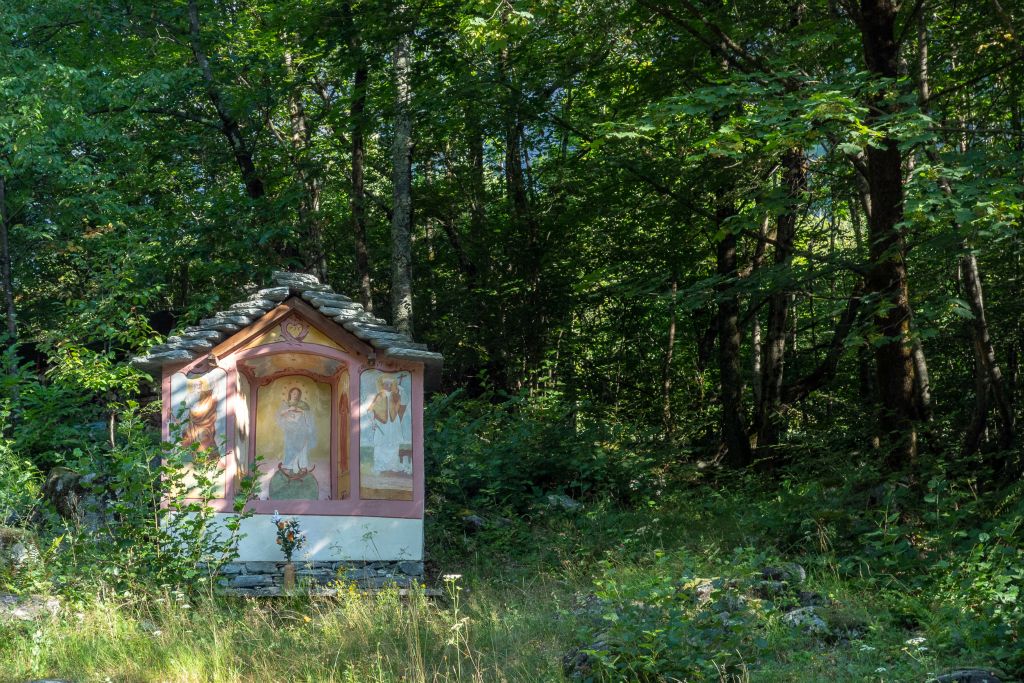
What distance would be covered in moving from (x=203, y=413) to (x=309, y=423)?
1175 millimetres

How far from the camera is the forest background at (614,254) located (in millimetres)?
8195

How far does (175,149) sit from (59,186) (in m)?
1.90

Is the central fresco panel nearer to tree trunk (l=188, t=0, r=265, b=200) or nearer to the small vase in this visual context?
the small vase

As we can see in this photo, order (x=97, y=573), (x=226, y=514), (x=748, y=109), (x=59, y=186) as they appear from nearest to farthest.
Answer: (x=97, y=573), (x=748, y=109), (x=226, y=514), (x=59, y=186)

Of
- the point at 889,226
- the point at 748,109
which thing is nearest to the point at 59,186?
the point at 748,109

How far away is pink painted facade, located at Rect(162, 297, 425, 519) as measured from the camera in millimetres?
9734

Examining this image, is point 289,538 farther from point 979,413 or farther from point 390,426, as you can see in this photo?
point 979,413

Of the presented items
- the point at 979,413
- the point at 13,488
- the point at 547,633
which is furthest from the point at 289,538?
the point at 979,413

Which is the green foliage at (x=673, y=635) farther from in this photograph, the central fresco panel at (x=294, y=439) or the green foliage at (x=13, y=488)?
the green foliage at (x=13, y=488)

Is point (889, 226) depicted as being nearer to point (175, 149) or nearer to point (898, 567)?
point (898, 567)

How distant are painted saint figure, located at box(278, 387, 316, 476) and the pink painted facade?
0.01m

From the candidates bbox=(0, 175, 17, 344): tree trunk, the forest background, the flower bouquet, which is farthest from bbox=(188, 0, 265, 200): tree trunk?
the flower bouquet

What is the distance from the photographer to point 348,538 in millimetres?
9758

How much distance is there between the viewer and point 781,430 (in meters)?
15.4
